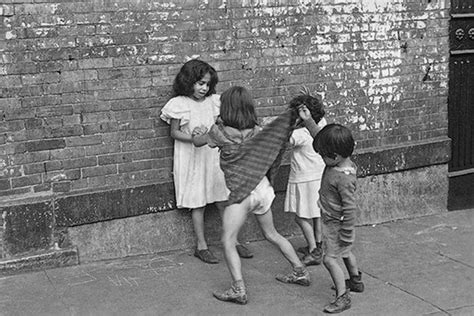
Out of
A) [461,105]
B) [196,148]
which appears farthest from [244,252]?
[461,105]

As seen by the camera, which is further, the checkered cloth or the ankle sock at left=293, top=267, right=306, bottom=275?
the ankle sock at left=293, top=267, right=306, bottom=275

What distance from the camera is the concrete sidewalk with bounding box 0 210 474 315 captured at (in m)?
5.24

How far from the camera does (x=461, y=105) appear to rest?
7746 mm

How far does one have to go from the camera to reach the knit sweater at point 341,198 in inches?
202

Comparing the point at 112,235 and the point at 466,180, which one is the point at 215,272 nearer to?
the point at 112,235

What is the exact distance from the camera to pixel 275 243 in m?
5.46

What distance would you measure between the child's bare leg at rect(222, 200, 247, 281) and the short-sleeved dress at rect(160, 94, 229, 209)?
96 cm

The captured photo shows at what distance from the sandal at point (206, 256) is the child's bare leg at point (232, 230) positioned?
0.87 meters

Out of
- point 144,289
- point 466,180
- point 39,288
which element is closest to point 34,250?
point 39,288

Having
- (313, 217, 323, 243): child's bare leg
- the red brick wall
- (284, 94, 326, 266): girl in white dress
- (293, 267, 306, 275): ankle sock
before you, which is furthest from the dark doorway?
(293, 267, 306, 275): ankle sock

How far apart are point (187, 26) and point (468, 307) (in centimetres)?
303

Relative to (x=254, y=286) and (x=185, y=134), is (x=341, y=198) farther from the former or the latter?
(x=185, y=134)

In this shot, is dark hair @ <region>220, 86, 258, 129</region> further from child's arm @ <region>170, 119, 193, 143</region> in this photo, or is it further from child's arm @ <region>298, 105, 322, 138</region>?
child's arm @ <region>170, 119, 193, 143</region>

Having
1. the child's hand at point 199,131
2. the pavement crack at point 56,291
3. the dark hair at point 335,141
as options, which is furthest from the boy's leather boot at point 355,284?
the pavement crack at point 56,291
